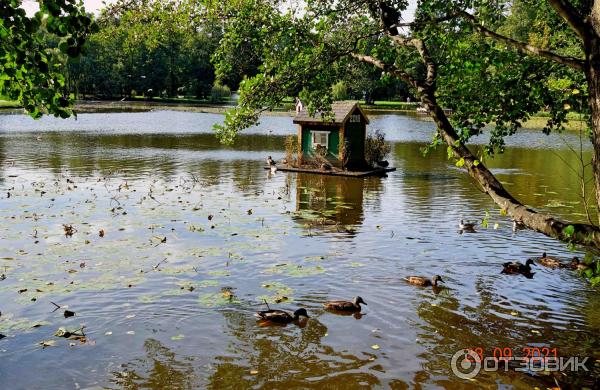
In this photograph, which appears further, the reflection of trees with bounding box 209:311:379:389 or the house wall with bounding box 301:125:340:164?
the house wall with bounding box 301:125:340:164

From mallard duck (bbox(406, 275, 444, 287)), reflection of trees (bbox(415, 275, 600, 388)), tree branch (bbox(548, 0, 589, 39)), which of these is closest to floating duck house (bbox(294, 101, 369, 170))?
mallard duck (bbox(406, 275, 444, 287))

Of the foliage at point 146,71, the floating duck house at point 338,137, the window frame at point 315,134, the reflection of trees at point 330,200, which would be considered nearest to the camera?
the reflection of trees at point 330,200

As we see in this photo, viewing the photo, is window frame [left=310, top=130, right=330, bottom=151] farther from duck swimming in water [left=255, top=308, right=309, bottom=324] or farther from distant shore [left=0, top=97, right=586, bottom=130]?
distant shore [left=0, top=97, right=586, bottom=130]

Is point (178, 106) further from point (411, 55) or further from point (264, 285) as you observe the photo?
point (411, 55)

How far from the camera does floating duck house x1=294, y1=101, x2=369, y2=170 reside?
110 feet

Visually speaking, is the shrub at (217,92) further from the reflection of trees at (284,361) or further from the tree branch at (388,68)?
the tree branch at (388,68)

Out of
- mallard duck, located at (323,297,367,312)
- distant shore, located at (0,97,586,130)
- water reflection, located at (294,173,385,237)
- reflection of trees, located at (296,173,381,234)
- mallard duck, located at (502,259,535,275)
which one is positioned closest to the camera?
mallard duck, located at (323,297,367,312)

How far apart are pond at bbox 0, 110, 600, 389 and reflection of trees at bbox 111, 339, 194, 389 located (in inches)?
1.3

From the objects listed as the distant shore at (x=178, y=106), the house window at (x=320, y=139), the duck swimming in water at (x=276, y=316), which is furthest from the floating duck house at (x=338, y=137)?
the distant shore at (x=178, y=106)

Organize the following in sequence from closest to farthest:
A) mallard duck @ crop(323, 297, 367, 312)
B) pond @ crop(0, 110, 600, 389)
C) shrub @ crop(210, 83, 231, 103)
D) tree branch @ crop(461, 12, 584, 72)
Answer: tree branch @ crop(461, 12, 584, 72) < pond @ crop(0, 110, 600, 389) < mallard duck @ crop(323, 297, 367, 312) < shrub @ crop(210, 83, 231, 103)

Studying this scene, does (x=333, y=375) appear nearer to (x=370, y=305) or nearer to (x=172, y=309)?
(x=370, y=305)

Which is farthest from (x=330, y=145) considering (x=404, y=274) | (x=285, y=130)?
(x=285, y=130)

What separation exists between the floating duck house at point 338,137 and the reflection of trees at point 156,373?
2427cm

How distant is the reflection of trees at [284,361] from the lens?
9.39 metres
